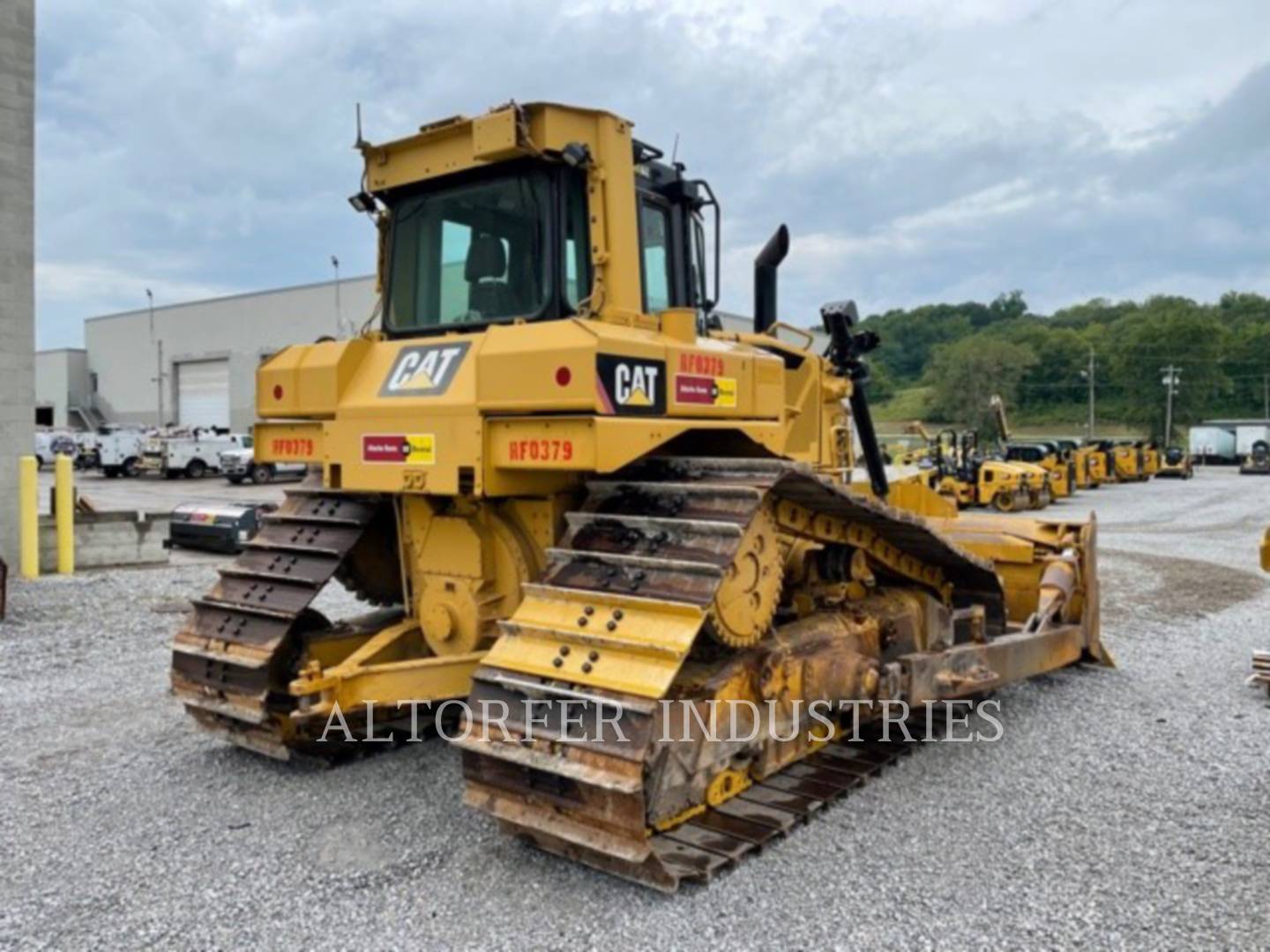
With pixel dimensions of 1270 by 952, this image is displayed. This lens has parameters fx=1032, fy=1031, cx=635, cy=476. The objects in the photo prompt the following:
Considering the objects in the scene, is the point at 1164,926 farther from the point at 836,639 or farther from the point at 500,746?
the point at 500,746

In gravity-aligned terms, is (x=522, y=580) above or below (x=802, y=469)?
below

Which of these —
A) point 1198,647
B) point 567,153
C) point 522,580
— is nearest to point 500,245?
point 567,153

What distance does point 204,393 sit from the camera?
179 ft

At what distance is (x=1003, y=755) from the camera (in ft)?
17.8

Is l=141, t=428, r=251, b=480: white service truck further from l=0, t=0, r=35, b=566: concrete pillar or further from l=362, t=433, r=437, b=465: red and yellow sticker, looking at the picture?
l=362, t=433, r=437, b=465: red and yellow sticker

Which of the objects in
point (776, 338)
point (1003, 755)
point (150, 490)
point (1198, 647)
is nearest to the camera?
point (1003, 755)

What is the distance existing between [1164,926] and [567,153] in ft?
12.4

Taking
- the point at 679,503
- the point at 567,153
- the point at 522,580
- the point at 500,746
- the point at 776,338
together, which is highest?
the point at 567,153

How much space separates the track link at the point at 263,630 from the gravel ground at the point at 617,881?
28cm

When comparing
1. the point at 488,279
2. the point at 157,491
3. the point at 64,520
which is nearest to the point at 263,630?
the point at 488,279

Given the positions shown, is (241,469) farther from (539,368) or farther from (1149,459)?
(539,368)

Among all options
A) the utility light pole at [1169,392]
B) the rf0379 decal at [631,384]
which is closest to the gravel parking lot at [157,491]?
the rf0379 decal at [631,384]

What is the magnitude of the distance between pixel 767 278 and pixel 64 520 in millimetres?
9618

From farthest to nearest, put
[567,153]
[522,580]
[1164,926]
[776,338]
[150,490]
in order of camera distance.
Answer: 1. [150,490]
2. [776,338]
3. [522,580]
4. [567,153]
5. [1164,926]
